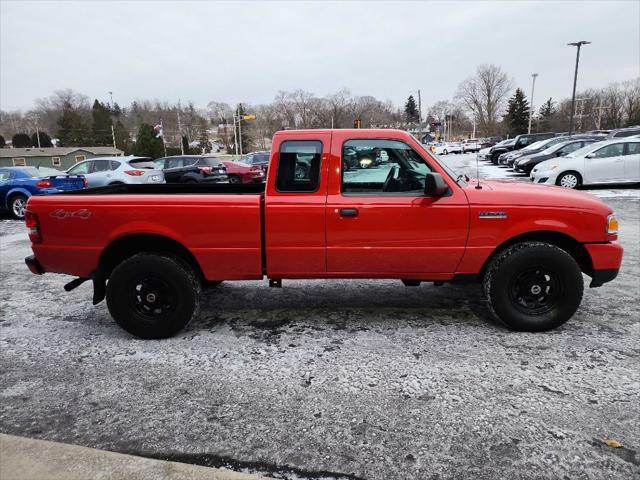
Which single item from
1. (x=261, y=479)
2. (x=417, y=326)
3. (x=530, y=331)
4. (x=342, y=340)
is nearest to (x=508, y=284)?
(x=530, y=331)

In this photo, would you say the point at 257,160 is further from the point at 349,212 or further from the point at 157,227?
the point at 349,212

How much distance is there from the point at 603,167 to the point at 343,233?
13915 mm

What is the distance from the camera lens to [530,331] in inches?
163

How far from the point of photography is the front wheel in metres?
3.97

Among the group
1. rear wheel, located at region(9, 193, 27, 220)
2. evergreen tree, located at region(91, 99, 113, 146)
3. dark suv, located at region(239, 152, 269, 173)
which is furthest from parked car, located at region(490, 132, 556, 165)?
evergreen tree, located at region(91, 99, 113, 146)

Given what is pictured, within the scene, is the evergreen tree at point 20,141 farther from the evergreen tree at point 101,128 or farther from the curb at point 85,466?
the curb at point 85,466

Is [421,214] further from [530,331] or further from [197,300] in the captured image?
[197,300]

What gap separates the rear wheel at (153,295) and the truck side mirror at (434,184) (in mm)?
2302

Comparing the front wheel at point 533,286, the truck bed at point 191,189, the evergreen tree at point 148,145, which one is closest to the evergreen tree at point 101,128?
the evergreen tree at point 148,145

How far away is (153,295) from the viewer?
4152mm

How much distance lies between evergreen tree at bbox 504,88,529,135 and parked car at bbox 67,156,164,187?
7400 cm

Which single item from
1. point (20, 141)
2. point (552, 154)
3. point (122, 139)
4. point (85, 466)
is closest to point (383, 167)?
point (85, 466)

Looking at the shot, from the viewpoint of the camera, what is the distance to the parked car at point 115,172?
1473 centimetres

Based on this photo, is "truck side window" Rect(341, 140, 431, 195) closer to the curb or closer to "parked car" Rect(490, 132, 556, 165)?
the curb
